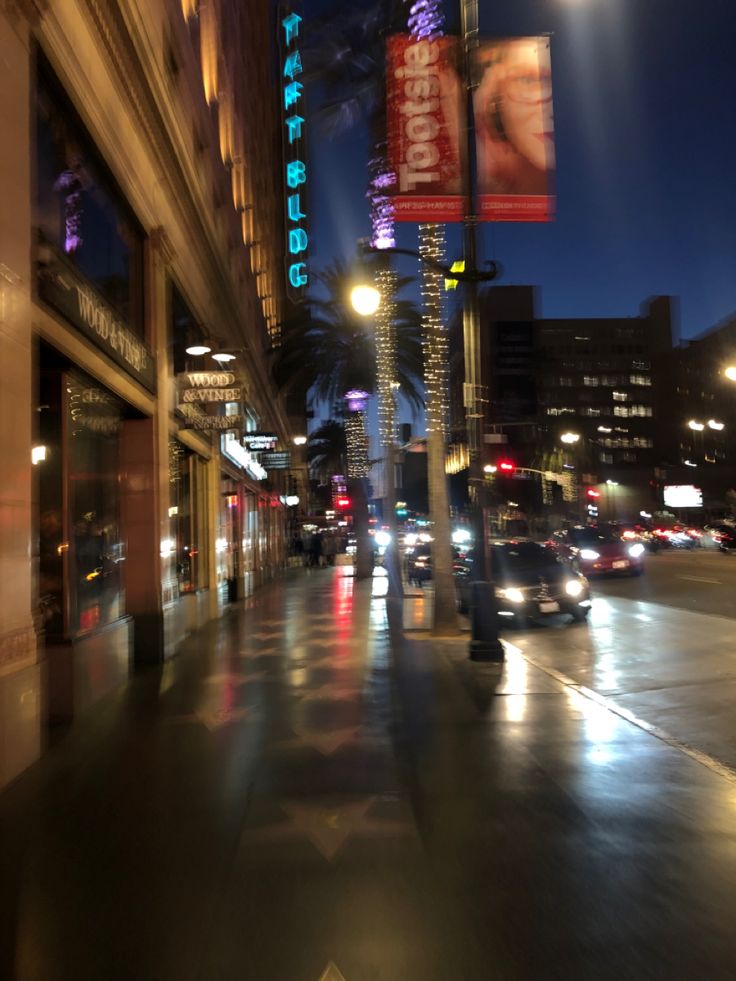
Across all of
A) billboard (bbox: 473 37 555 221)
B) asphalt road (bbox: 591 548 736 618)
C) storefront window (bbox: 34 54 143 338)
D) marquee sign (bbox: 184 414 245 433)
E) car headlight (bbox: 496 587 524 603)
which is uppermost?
billboard (bbox: 473 37 555 221)

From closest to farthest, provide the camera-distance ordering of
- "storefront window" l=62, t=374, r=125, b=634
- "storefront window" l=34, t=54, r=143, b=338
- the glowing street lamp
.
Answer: "storefront window" l=34, t=54, r=143, b=338 < "storefront window" l=62, t=374, r=125, b=634 < the glowing street lamp

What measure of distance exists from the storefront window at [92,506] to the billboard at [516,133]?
19.3ft

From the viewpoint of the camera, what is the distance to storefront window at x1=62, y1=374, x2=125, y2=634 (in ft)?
31.4

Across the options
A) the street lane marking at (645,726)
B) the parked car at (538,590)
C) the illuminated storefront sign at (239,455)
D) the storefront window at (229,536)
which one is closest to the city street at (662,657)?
the street lane marking at (645,726)

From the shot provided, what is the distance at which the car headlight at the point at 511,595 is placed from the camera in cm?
1552

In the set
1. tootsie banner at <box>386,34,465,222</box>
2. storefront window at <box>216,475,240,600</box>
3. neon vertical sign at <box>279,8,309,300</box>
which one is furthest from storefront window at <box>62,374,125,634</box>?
neon vertical sign at <box>279,8,309,300</box>

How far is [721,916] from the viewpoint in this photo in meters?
4.12

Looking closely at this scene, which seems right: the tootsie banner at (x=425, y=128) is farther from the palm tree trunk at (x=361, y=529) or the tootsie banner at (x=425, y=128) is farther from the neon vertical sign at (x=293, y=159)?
the palm tree trunk at (x=361, y=529)

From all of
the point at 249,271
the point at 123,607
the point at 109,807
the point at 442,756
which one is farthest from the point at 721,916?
the point at 249,271

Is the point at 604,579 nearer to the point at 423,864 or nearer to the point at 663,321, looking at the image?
the point at 423,864

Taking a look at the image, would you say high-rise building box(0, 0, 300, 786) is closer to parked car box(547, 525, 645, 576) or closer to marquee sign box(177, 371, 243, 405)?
marquee sign box(177, 371, 243, 405)

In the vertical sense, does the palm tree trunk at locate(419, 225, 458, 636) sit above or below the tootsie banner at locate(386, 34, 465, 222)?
below

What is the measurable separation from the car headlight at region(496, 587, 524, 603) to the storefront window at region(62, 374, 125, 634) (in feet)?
22.9

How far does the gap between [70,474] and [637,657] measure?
7.85 metres
